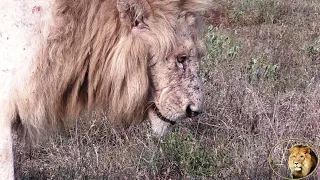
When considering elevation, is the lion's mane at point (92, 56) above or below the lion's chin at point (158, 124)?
above

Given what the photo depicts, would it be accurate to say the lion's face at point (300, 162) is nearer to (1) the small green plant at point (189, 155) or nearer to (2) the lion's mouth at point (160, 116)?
(1) the small green plant at point (189, 155)

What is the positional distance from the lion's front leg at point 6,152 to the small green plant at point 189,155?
1.33 m

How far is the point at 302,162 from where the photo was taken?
3.38 meters

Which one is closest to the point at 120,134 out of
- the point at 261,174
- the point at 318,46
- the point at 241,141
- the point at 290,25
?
the point at 241,141

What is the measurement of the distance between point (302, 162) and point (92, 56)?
126 cm

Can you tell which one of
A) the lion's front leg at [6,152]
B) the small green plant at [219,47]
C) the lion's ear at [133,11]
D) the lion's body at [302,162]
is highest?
the lion's ear at [133,11]

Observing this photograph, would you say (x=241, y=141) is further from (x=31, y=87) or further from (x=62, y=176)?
(x=31, y=87)

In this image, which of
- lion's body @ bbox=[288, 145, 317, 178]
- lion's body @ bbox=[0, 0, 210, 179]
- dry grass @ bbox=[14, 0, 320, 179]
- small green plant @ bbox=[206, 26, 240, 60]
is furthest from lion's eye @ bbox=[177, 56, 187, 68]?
small green plant @ bbox=[206, 26, 240, 60]

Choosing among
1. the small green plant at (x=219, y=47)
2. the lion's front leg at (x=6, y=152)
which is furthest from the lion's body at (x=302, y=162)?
the small green plant at (x=219, y=47)

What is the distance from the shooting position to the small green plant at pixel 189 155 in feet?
12.8

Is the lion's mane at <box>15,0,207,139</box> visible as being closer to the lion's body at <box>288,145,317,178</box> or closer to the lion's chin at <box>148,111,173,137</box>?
the lion's chin at <box>148,111,173,137</box>

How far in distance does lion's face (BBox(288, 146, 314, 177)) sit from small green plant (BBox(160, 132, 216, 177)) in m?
0.59

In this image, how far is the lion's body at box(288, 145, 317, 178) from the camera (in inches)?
131

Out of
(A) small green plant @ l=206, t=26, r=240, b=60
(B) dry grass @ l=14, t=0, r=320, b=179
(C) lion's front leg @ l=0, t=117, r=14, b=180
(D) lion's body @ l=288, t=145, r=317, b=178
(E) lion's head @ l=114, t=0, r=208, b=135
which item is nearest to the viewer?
(C) lion's front leg @ l=0, t=117, r=14, b=180
